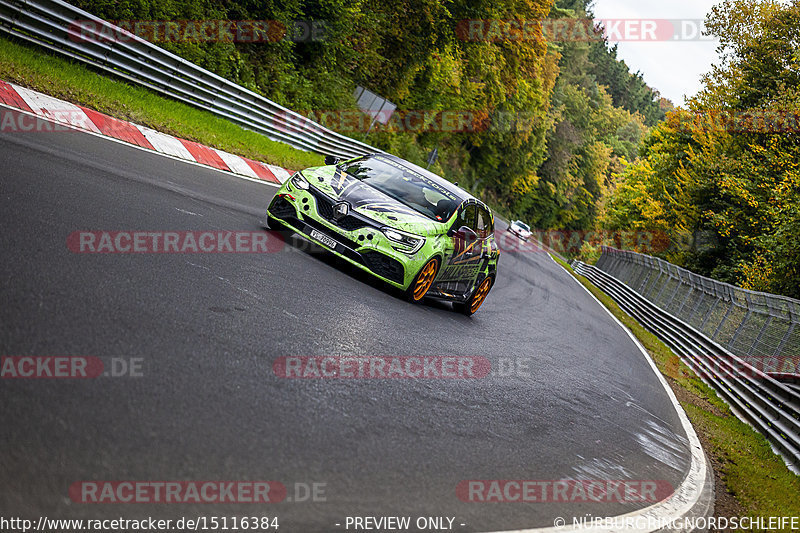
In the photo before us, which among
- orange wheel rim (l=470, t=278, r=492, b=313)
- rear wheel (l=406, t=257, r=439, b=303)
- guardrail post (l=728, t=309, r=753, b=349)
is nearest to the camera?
rear wheel (l=406, t=257, r=439, b=303)

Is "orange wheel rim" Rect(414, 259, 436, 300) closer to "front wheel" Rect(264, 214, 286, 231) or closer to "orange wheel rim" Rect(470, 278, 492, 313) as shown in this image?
"orange wheel rim" Rect(470, 278, 492, 313)

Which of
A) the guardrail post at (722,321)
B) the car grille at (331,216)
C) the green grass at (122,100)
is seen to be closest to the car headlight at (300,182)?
the car grille at (331,216)

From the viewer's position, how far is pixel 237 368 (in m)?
5.18

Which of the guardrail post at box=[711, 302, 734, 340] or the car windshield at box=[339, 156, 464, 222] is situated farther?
the guardrail post at box=[711, 302, 734, 340]

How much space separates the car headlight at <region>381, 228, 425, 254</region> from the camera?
9336 millimetres

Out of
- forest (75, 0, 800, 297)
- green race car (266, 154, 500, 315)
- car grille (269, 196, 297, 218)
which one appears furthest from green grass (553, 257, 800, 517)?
forest (75, 0, 800, 297)

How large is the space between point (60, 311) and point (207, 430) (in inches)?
60.0

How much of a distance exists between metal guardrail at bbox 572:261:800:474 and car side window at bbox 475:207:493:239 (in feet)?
16.8

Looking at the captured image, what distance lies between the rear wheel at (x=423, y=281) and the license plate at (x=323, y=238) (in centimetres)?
112

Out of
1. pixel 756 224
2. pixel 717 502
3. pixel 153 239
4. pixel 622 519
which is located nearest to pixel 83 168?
pixel 153 239

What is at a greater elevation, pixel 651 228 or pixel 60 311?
pixel 651 228

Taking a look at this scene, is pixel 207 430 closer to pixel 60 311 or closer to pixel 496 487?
pixel 60 311

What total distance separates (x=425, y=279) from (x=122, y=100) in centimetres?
887

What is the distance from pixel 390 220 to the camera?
9.45 m
